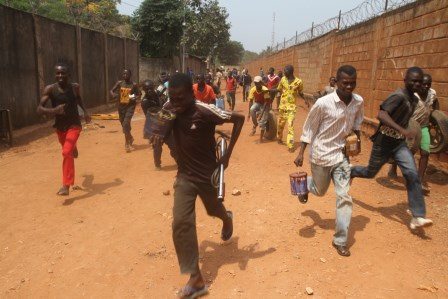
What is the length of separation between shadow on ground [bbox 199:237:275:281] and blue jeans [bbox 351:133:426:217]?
1536mm

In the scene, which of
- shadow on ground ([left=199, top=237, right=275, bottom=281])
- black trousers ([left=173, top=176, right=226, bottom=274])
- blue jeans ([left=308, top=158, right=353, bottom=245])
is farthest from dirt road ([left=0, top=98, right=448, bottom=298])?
black trousers ([left=173, top=176, right=226, bottom=274])

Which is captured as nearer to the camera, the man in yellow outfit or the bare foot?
the bare foot

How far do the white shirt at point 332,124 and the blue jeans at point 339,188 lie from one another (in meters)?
0.08

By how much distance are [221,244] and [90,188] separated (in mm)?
2796

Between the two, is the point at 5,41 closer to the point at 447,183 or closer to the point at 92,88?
the point at 92,88

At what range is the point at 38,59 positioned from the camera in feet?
33.6

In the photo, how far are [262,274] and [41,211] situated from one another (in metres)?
3.06

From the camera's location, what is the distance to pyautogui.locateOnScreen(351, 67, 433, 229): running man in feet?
13.1

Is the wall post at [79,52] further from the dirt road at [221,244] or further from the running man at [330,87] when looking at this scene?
the running man at [330,87]

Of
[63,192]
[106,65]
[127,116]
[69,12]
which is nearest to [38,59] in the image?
[127,116]

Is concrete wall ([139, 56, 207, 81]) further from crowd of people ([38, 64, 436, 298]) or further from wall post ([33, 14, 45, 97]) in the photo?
crowd of people ([38, 64, 436, 298])

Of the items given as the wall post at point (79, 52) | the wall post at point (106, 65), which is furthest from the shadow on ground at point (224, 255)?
the wall post at point (106, 65)

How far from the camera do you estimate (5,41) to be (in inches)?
345

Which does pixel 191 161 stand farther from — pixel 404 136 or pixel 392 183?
pixel 392 183
